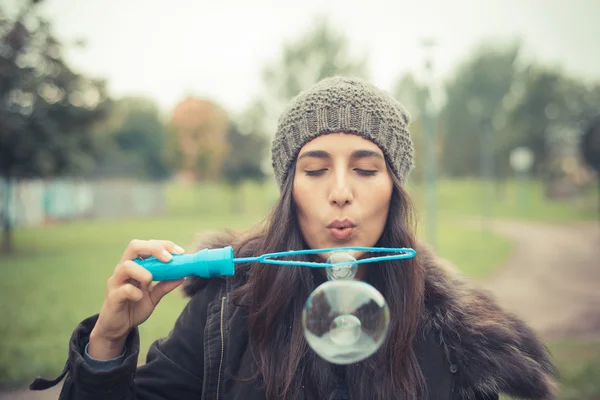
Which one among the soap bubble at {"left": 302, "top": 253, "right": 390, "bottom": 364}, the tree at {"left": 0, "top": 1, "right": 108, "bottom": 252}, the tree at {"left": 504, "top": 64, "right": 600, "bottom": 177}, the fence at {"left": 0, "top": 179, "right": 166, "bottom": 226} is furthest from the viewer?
the tree at {"left": 504, "top": 64, "right": 600, "bottom": 177}

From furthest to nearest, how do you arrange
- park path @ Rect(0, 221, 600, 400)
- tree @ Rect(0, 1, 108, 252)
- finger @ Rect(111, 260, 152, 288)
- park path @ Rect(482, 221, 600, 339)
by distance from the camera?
1. tree @ Rect(0, 1, 108, 252)
2. park path @ Rect(482, 221, 600, 339)
3. park path @ Rect(0, 221, 600, 400)
4. finger @ Rect(111, 260, 152, 288)

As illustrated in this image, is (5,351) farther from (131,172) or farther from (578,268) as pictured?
(131,172)

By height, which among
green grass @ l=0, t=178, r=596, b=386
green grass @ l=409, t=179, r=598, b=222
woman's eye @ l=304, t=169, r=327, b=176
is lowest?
green grass @ l=0, t=178, r=596, b=386

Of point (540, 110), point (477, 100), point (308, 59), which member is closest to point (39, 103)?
point (308, 59)

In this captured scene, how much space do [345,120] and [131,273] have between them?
1.02 metres

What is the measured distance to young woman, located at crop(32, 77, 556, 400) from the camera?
177 cm

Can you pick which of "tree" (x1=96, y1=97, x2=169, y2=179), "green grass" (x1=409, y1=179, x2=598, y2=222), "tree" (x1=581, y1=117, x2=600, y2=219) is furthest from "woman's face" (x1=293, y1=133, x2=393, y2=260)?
"tree" (x1=96, y1=97, x2=169, y2=179)

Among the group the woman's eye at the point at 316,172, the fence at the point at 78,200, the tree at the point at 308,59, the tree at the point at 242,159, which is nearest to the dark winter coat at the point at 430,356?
the woman's eye at the point at 316,172

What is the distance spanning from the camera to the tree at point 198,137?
38031 millimetres

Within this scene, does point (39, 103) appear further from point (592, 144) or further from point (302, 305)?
point (592, 144)

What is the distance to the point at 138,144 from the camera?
49844 millimetres

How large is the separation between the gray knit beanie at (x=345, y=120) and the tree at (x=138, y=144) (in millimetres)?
44679

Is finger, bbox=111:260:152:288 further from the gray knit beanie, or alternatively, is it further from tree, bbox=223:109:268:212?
tree, bbox=223:109:268:212

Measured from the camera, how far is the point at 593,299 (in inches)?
304
